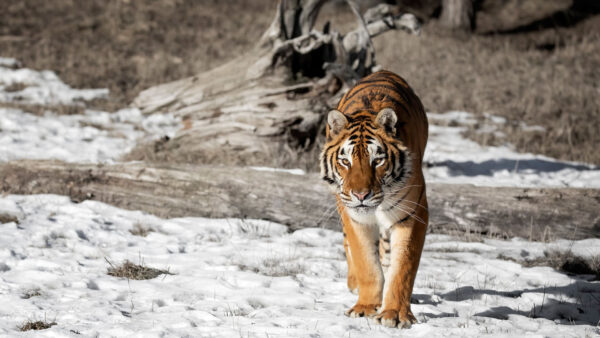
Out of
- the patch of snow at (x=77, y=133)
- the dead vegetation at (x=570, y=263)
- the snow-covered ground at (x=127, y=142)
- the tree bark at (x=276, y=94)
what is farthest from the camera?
the patch of snow at (x=77, y=133)

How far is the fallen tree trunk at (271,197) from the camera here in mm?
6484

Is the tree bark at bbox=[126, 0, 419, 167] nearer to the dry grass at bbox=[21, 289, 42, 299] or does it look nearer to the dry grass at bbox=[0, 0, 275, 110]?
the dry grass at bbox=[0, 0, 275, 110]

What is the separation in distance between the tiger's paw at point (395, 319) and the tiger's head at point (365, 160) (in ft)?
2.28

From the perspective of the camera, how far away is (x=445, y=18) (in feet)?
65.0

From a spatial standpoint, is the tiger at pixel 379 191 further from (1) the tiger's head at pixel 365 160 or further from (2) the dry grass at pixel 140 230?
(2) the dry grass at pixel 140 230

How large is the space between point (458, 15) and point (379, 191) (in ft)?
55.9

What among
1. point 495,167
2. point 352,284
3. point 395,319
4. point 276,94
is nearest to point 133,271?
point 352,284

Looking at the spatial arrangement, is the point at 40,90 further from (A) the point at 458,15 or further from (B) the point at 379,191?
(A) the point at 458,15

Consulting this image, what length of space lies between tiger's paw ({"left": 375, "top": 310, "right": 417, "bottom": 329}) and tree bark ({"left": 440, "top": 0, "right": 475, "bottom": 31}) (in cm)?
1668

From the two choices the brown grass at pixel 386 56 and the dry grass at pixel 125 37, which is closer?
the brown grass at pixel 386 56

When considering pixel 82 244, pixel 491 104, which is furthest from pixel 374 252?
pixel 491 104

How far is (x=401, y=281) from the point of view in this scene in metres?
4.12

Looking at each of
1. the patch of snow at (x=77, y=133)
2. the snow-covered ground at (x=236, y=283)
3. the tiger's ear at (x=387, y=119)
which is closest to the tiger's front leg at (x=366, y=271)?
the snow-covered ground at (x=236, y=283)

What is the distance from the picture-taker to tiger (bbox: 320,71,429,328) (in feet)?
12.8
